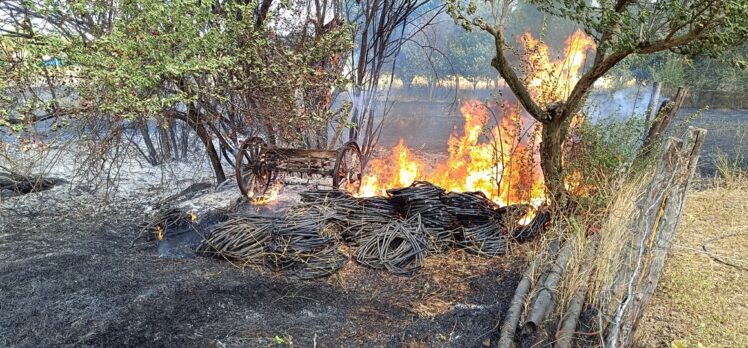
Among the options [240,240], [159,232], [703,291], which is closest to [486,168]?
[703,291]

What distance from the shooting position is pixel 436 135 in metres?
17.2

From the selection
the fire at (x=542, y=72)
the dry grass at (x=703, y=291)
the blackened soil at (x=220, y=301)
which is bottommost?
the blackened soil at (x=220, y=301)

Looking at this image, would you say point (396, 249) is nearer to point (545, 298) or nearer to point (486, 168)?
point (545, 298)

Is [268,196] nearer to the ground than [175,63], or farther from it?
nearer to the ground

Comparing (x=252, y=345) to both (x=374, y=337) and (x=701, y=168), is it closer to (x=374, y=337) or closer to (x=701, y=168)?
(x=374, y=337)

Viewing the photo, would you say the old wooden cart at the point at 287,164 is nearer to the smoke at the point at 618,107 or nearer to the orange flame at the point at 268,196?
the orange flame at the point at 268,196

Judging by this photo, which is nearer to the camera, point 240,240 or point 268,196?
point 240,240

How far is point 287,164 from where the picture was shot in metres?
6.75

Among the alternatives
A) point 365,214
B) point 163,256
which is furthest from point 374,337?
point 163,256

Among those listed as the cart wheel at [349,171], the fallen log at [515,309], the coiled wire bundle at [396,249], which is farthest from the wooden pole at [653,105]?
the cart wheel at [349,171]

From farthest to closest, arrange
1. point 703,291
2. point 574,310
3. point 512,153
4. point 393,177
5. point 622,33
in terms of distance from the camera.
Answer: point 393,177, point 512,153, point 622,33, point 703,291, point 574,310

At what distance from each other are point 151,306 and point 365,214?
111 inches

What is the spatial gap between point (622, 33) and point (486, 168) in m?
3.44

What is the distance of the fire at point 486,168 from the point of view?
636 centimetres
